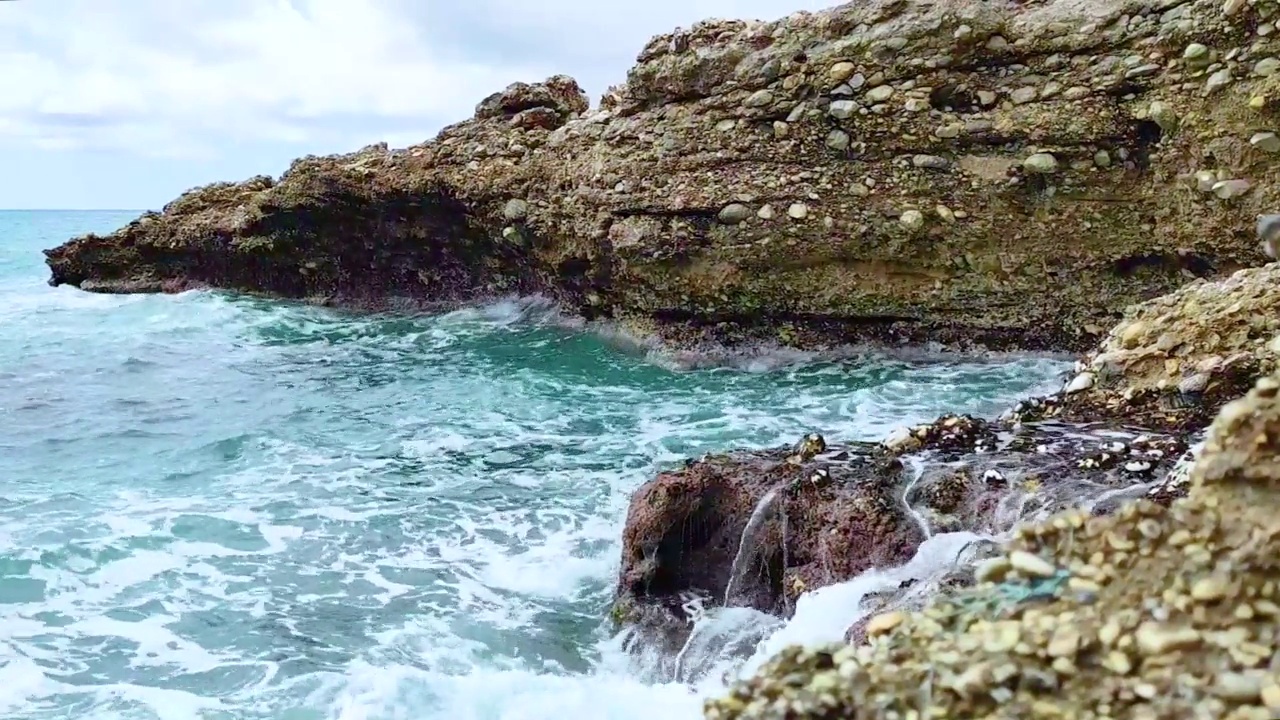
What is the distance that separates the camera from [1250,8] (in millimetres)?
11422

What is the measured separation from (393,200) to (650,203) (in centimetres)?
658

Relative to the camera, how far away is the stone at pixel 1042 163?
41.4 feet

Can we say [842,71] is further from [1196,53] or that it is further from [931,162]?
[1196,53]

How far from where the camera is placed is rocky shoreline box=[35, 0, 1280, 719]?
2730 mm

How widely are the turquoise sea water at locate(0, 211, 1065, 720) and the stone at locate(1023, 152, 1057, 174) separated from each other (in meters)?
2.51

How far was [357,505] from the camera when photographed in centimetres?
966

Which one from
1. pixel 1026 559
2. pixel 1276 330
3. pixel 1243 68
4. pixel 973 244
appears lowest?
pixel 1026 559

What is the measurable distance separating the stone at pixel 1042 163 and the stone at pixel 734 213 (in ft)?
12.1

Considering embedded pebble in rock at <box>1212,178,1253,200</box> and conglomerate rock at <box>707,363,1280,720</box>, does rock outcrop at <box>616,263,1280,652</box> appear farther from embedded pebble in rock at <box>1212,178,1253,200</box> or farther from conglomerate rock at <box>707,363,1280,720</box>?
embedded pebble in rock at <box>1212,178,1253,200</box>

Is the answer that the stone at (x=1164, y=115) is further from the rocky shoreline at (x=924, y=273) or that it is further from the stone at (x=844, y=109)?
the stone at (x=844, y=109)

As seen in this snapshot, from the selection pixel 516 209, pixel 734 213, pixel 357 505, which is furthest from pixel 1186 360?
pixel 516 209

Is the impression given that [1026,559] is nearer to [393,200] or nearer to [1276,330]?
[1276,330]

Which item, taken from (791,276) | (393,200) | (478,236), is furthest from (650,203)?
(393,200)

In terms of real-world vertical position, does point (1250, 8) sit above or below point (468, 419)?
above
